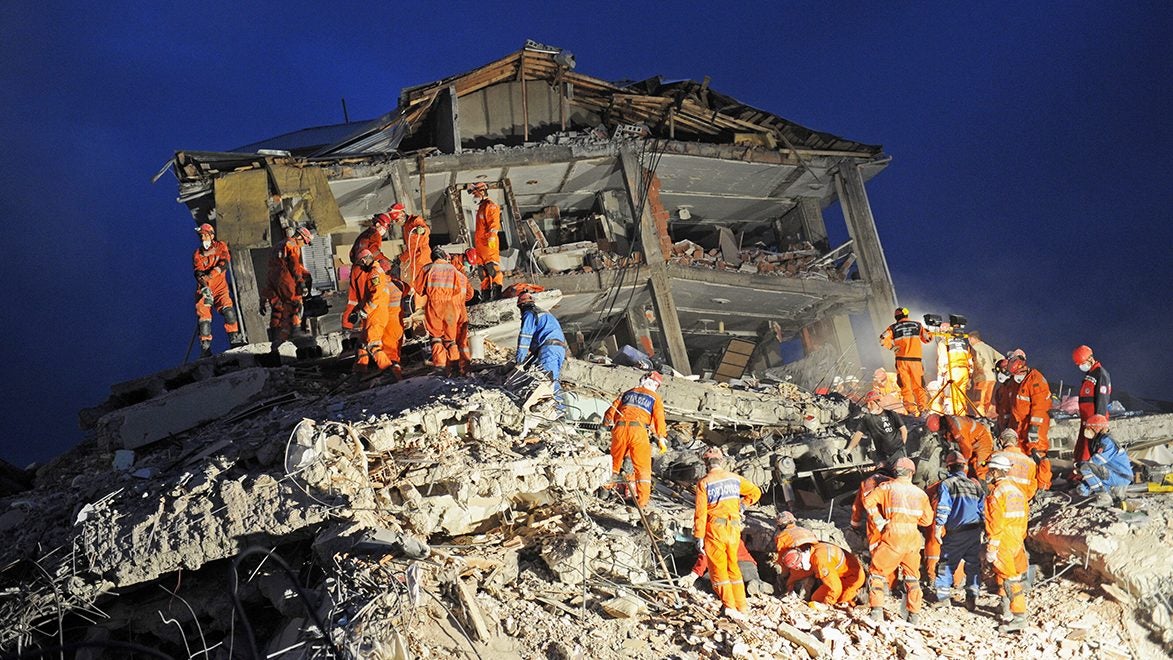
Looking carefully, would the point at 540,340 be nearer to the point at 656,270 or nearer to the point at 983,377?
the point at 656,270

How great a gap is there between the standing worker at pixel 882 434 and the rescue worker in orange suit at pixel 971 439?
2.08 ft

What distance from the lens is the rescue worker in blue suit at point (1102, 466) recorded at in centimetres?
1005

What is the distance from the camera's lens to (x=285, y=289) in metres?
12.4

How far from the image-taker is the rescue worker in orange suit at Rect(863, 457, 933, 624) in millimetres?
8258

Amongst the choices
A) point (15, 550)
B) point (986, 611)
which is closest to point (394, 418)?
point (15, 550)

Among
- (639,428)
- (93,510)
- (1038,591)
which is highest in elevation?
(93,510)

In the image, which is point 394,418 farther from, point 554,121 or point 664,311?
→ point 554,121

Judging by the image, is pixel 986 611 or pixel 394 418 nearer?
pixel 394 418

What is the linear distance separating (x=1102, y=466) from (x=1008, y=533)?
8.62 feet

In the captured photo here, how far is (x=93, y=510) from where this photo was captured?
6.27 meters

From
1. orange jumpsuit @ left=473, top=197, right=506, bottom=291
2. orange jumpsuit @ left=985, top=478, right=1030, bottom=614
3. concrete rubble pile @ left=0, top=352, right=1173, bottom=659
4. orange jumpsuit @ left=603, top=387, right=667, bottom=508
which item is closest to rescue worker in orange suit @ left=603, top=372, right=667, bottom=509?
orange jumpsuit @ left=603, top=387, right=667, bottom=508

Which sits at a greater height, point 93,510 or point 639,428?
point 93,510

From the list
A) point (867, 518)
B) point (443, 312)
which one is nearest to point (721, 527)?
point (867, 518)

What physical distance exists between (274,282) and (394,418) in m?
6.82
